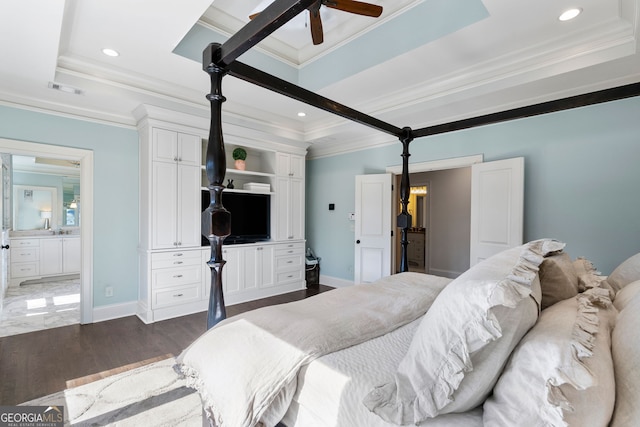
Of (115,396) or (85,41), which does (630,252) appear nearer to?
(115,396)

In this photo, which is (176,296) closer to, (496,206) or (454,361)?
(454,361)

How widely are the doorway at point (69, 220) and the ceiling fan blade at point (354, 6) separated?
326 centimetres

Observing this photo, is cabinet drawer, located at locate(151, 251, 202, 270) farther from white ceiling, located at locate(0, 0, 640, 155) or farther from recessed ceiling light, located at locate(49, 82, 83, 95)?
recessed ceiling light, located at locate(49, 82, 83, 95)

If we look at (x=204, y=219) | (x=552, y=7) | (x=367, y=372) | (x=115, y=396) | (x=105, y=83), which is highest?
(x=552, y=7)

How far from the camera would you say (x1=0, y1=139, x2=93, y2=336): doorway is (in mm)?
3291

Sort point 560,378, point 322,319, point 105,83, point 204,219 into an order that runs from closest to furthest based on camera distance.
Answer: point 560,378 < point 322,319 < point 204,219 < point 105,83

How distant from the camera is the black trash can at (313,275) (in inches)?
209

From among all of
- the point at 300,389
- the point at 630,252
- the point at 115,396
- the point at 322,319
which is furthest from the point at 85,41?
the point at 630,252

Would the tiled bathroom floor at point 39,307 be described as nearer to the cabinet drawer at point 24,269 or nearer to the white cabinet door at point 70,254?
the cabinet drawer at point 24,269

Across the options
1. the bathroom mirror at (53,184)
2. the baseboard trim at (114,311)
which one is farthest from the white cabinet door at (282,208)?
the bathroom mirror at (53,184)

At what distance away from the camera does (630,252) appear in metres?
2.79

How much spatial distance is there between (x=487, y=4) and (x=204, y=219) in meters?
2.38

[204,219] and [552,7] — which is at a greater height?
[552,7]

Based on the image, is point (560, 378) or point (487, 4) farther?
point (487, 4)
